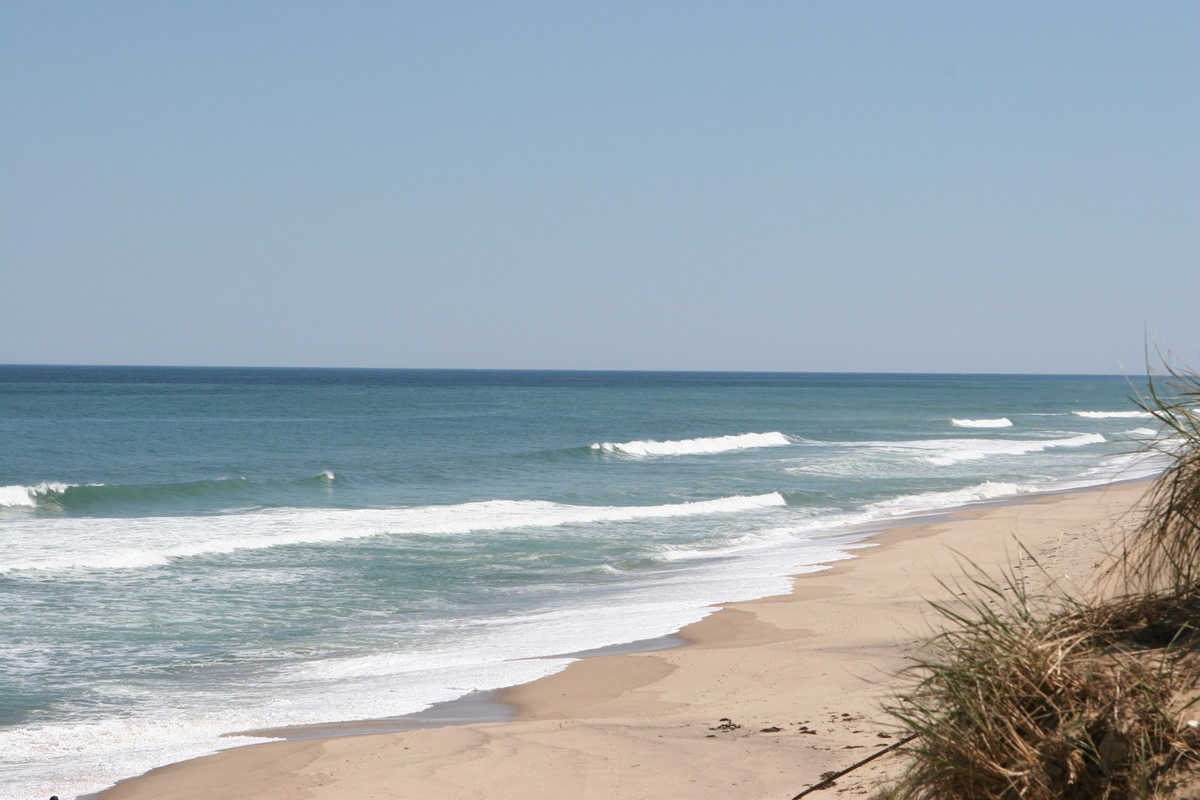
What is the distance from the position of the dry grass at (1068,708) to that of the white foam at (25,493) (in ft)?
76.9

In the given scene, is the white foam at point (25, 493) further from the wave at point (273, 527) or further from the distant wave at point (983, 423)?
the distant wave at point (983, 423)

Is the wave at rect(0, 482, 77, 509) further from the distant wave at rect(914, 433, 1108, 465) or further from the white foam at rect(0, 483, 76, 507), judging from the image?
the distant wave at rect(914, 433, 1108, 465)

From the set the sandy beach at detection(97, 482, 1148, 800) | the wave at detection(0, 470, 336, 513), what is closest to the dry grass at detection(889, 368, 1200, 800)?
the sandy beach at detection(97, 482, 1148, 800)

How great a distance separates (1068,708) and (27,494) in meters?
24.6

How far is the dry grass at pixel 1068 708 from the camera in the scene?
2779 mm

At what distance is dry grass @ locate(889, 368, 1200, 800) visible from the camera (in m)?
2.78

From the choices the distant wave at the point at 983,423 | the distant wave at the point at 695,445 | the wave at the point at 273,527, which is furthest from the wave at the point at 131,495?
the distant wave at the point at 983,423

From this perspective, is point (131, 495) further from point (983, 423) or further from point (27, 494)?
point (983, 423)

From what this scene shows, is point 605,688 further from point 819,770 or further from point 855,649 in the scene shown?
point 819,770

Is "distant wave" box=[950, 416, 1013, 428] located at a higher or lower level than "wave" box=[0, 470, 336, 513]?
higher

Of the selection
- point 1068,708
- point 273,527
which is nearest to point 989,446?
point 273,527

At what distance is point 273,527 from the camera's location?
18.4m

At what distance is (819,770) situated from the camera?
511cm

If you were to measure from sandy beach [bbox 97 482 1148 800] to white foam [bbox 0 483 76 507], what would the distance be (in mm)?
18517
